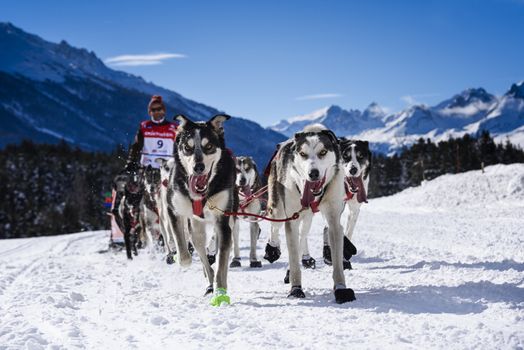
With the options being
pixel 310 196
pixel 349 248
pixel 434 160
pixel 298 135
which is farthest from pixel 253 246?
pixel 434 160

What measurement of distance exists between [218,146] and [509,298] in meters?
3.05

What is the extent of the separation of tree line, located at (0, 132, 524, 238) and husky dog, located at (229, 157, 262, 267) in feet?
174

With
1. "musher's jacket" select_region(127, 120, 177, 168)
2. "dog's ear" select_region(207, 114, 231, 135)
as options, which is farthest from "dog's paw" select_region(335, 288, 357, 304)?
"musher's jacket" select_region(127, 120, 177, 168)

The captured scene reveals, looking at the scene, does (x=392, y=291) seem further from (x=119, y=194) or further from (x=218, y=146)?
(x=119, y=194)

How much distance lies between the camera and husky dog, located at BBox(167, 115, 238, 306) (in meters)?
5.11

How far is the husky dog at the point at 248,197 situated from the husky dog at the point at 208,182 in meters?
3.01

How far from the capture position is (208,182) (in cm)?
527

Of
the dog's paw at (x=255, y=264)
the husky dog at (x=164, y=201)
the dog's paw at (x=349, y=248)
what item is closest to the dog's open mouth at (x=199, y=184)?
the husky dog at (x=164, y=201)

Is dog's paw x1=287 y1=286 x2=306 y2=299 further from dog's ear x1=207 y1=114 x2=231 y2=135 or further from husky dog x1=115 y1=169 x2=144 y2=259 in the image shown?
husky dog x1=115 y1=169 x2=144 y2=259

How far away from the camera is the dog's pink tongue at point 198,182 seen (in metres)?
5.19

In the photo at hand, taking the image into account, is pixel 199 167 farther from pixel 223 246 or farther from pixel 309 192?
pixel 309 192

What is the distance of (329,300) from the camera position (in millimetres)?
5000

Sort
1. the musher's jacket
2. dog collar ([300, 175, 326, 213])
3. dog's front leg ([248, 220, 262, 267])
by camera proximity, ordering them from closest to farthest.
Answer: dog collar ([300, 175, 326, 213]), dog's front leg ([248, 220, 262, 267]), the musher's jacket

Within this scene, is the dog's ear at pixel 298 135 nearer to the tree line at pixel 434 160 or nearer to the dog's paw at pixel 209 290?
the dog's paw at pixel 209 290
